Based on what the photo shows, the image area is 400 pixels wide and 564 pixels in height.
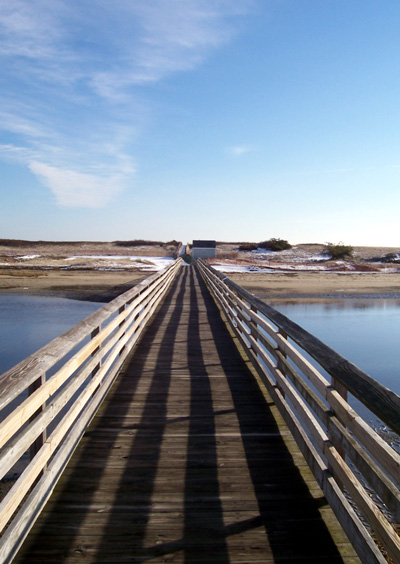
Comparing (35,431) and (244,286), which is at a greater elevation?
(35,431)

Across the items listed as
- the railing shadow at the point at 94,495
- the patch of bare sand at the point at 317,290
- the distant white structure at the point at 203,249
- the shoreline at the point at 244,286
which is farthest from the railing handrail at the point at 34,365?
the distant white structure at the point at 203,249

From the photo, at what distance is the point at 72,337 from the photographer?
13.3ft

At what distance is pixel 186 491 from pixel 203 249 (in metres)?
68.3

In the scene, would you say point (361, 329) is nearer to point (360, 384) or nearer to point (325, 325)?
point (325, 325)

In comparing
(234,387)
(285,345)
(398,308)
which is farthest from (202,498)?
(398,308)

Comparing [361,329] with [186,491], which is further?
[361,329]

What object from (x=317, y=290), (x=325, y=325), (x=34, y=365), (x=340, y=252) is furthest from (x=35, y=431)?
(x=340, y=252)

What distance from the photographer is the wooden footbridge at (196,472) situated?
106 inches

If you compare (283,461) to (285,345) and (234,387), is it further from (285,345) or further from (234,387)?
(234,387)

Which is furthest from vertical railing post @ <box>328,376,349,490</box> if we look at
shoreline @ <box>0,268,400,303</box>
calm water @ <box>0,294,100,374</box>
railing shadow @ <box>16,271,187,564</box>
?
shoreline @ <box>0,268,400,303</box>

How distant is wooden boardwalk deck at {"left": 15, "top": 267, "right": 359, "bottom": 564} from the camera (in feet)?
9.47

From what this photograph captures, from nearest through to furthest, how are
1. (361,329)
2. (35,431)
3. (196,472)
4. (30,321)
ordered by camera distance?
(35,431), (196,472), (361,329), (30,321)

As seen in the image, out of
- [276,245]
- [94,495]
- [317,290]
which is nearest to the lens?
[94,495]

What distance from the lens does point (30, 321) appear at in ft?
60.4
